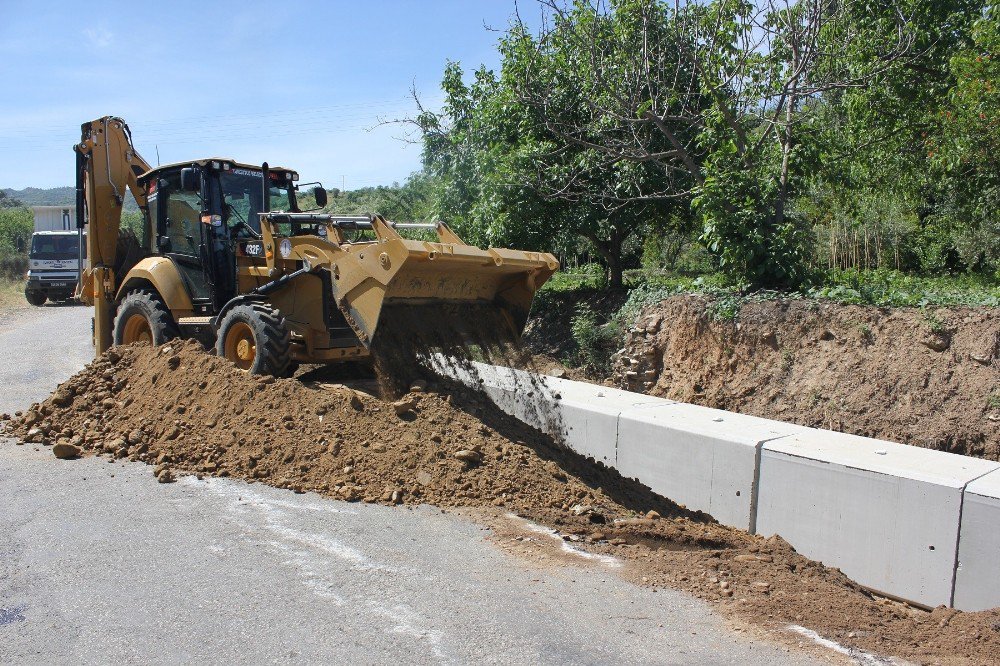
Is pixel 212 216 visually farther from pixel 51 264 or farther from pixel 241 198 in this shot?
pixel 51 264

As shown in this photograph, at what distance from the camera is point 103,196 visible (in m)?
10.8

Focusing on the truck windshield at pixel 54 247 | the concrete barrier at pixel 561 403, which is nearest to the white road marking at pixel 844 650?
the concrete barrier at pixel 561 403

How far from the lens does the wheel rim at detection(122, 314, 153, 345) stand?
10.1 metres

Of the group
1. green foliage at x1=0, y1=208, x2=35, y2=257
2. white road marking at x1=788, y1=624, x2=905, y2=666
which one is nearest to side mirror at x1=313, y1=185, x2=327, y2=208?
white road marking at x1=788, y1=624, x2=905, y2=666

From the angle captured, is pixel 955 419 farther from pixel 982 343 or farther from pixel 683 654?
pixel 683 654

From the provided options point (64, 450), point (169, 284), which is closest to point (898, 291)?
point (169, 284)

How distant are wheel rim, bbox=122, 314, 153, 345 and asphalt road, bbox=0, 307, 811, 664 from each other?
13.3 ft

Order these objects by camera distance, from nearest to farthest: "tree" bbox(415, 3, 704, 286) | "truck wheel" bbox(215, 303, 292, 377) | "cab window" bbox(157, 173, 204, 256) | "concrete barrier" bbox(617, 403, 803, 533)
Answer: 1. "concrete barrier" bbox(617, 403, 803, 533)
2. "truck wheel" bbox(215, 303, 292, 377)
3. "cab window" bbox(157, 173, 204, 256)
4. "tree" bbox(415, 3, 704, 286)

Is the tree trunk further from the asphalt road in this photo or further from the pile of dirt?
the asphalt road

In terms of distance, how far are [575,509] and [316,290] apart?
3831mm

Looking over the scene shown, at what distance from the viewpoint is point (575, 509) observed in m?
5.95

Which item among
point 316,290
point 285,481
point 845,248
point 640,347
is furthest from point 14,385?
point 845,248

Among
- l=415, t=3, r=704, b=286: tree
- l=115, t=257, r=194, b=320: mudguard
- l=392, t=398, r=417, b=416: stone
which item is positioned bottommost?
l=392, t=398, r=417, b=416: stone

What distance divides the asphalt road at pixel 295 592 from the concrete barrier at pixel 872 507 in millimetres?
1631
